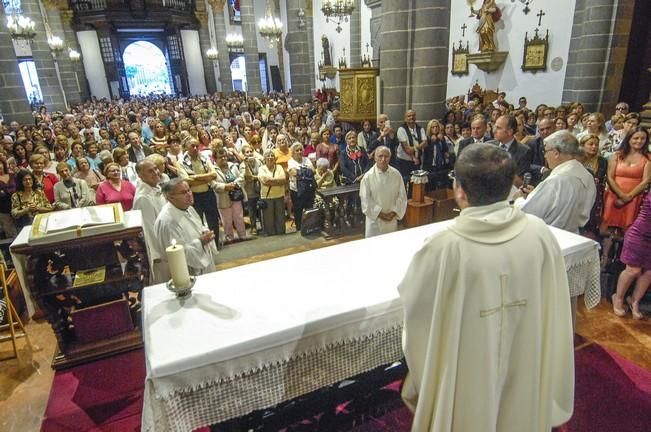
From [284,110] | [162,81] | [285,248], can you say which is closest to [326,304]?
[285,248]

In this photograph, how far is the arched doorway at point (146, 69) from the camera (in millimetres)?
31422

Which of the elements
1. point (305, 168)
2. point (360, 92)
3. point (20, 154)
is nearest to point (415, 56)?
point (360, 92)

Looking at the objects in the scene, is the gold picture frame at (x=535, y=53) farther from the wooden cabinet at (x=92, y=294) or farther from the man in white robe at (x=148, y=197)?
the wooden cabinet at (x=92, y=294)

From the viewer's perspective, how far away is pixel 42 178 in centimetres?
532

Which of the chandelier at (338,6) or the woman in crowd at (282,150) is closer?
the woman in crowd at (282,150)

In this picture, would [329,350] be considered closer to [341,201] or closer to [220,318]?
A: [220,318]

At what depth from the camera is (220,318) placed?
2.10 m

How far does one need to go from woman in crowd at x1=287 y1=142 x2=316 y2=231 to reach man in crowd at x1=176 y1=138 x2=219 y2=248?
1226 millimetres

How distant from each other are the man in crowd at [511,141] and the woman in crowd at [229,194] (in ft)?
11.7

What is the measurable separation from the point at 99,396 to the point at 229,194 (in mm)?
3384

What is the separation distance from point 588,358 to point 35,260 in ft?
14.9

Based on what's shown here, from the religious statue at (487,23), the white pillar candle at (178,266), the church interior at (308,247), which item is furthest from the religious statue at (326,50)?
the white pillar candle at (178,266)

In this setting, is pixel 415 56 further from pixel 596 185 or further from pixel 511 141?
pixel 596 185

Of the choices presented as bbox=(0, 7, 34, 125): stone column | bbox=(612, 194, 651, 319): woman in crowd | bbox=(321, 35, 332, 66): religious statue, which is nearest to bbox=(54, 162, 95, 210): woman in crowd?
bbox=(612, 194, 651, 319): woman in crowd
